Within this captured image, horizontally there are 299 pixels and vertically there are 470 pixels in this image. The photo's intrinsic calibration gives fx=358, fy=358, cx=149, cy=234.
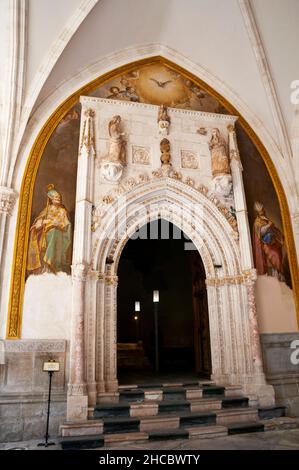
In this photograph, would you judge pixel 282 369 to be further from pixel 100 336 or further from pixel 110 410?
pixel 100 336

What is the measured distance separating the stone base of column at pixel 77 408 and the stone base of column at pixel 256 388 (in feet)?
10.2

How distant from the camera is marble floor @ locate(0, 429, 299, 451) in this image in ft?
17.4

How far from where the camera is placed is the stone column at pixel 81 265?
6.21 metres

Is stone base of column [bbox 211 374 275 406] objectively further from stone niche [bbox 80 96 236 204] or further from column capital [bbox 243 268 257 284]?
stone niche [bbox 80 96 236 204]

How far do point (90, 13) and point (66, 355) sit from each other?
7553 millimetres

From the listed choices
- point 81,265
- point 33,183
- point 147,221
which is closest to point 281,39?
point 147,221

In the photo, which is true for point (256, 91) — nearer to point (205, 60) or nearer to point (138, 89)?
point (205, 60)

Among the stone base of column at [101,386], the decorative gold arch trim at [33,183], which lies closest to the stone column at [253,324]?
the decorative gold arch trim at [33,183]

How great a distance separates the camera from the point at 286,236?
9211mm

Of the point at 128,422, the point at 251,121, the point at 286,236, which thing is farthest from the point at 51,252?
the point at 251,121

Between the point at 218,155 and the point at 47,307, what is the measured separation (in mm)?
5307

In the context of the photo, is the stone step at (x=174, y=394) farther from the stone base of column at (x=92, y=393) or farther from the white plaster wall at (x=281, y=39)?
the white plaster wall at (x=281, y=39)

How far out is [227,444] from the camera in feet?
17.9

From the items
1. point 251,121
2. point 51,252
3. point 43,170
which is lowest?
point 51,252
